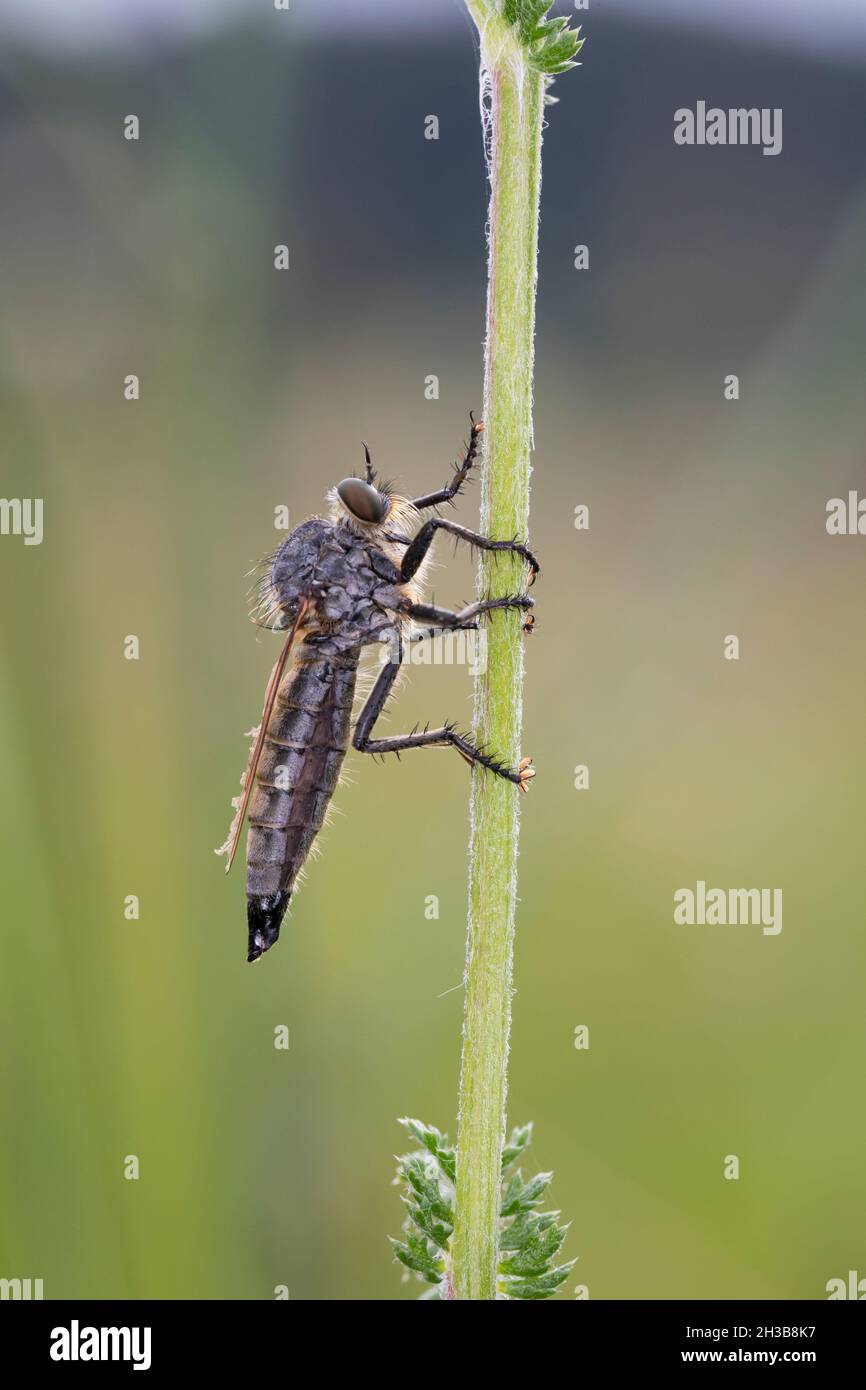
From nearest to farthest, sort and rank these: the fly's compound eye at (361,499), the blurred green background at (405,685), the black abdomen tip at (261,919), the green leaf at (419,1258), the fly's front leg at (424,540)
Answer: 1. the green leaf at (419,1258)
2. the fly's front leg at (424,540)
3. the black abdomen tip at (261,919)
4. the fly's compound eye at (361,499)
5. the blurred green background at (405,685)

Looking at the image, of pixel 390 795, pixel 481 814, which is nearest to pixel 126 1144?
pixel 390 795

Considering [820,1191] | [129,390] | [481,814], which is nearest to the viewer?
[481,814]

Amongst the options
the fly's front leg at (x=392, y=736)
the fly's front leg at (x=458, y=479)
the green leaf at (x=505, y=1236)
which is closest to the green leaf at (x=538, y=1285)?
the green leaf at (x=505, y=1236)

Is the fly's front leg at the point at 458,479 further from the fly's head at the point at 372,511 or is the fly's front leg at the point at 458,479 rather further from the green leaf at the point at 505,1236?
the green leaf at the point at 505,1236

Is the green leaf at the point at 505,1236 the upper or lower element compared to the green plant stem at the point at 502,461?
lower

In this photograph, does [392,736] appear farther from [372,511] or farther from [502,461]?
[502,461]

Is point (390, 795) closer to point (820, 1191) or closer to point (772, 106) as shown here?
point (820, 1191)

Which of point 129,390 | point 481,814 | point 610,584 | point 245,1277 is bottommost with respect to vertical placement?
point 245,1277

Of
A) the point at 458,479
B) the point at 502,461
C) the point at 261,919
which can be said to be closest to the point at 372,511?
the point at 458,479
